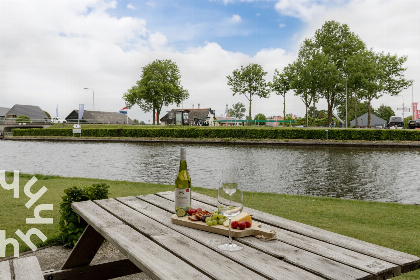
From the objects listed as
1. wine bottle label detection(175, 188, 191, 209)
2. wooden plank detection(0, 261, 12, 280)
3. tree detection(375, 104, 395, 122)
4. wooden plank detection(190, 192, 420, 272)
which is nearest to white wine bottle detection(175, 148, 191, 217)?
wine bottle label detection(175, 188, 191, 209)

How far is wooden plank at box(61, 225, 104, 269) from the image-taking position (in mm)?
3293

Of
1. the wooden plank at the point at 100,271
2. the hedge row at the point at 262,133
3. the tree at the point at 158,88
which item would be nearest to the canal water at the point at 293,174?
the wooden plank at the point at 100,271

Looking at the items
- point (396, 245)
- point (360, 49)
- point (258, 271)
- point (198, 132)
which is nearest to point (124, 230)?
point (258, 271)

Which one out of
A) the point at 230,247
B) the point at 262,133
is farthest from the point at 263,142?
the point at 230,247

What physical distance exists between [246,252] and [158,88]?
59.2 meters

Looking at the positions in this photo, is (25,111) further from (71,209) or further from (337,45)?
(71,209)

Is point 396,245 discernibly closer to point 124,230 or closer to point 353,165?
point 124,230

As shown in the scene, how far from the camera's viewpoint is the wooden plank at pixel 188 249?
1698mm

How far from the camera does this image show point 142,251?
2000mm

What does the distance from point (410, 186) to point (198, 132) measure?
1084 inches

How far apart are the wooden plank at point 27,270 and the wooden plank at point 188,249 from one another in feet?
2.37

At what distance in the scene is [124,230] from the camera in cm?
243

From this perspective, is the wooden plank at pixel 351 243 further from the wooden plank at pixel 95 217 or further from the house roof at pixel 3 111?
the house roof at pixel 3 111

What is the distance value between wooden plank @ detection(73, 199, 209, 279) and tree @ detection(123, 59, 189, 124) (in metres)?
57.9
